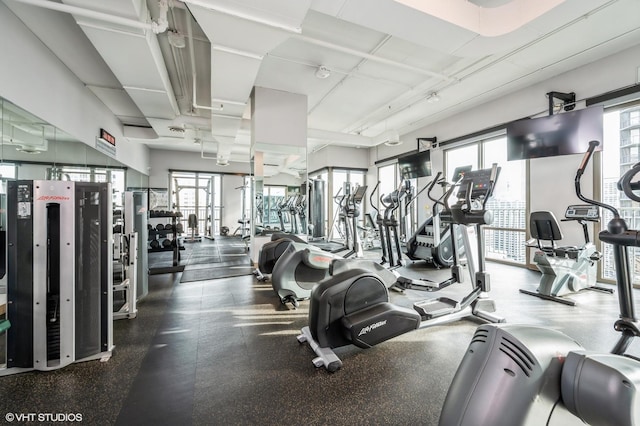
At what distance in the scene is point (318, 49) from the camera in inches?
166

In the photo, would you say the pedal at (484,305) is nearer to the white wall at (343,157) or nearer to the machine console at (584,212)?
the machine console at (584,212)

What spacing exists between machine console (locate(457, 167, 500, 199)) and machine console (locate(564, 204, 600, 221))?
2.04m

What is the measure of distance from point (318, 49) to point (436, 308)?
391 centimetres

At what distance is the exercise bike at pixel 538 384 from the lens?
2.77ft

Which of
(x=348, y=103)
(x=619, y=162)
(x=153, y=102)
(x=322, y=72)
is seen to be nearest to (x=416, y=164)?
(x=348, y=103)

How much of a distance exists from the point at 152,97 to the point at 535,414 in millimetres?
6104

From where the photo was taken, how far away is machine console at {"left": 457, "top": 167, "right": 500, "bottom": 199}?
285 centimetres

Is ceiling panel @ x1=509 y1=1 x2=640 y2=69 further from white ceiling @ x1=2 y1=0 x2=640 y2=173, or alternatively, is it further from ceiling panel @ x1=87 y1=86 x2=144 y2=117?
ceiling panel @ x1=87 y1=86 x2=144 y2=117

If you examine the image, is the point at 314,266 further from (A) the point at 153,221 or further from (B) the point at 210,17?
(A) the point at 153,221

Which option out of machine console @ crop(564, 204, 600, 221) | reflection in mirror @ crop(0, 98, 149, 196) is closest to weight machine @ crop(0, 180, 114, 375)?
reflection in mirror @ crop(0, 98, 149, 196)

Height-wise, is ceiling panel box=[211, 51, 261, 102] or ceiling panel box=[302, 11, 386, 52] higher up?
ceiling panel box=[302, 11, 386, 52]

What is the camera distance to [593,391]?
34.4 inches

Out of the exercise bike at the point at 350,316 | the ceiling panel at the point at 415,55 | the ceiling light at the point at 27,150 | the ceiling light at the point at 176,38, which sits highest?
the ceiling panel at the point at 415,55

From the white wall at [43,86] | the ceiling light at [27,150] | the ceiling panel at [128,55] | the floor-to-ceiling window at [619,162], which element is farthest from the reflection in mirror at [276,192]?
the floor-to-ceiling window at [619,162]
